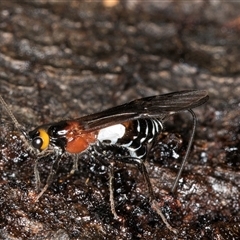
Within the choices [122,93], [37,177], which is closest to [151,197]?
[37,177]

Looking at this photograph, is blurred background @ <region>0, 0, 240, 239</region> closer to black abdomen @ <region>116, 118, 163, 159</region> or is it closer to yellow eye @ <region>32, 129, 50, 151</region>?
black abdomen @ <region>116, 118, 163, 159</region>

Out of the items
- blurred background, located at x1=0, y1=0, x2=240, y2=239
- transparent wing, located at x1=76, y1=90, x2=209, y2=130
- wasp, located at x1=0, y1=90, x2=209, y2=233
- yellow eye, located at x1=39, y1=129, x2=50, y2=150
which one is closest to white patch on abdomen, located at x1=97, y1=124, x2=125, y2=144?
wasp, located at x1=0, y1=90, x2=209, y2=233

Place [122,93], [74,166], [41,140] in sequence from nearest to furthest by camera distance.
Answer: [41,140]
[74,166]
[122,93]

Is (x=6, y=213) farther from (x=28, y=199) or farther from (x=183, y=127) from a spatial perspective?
(x=183, y=127)

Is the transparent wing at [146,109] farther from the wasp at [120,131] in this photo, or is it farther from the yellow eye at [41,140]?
the yellow eye at [41,140]

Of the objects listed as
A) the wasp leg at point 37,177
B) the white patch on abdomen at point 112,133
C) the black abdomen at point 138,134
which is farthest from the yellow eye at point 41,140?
the black abdomen at point 138,134

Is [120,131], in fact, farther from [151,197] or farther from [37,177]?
[37,177]

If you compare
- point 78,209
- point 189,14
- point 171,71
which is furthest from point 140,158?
point 189,14
